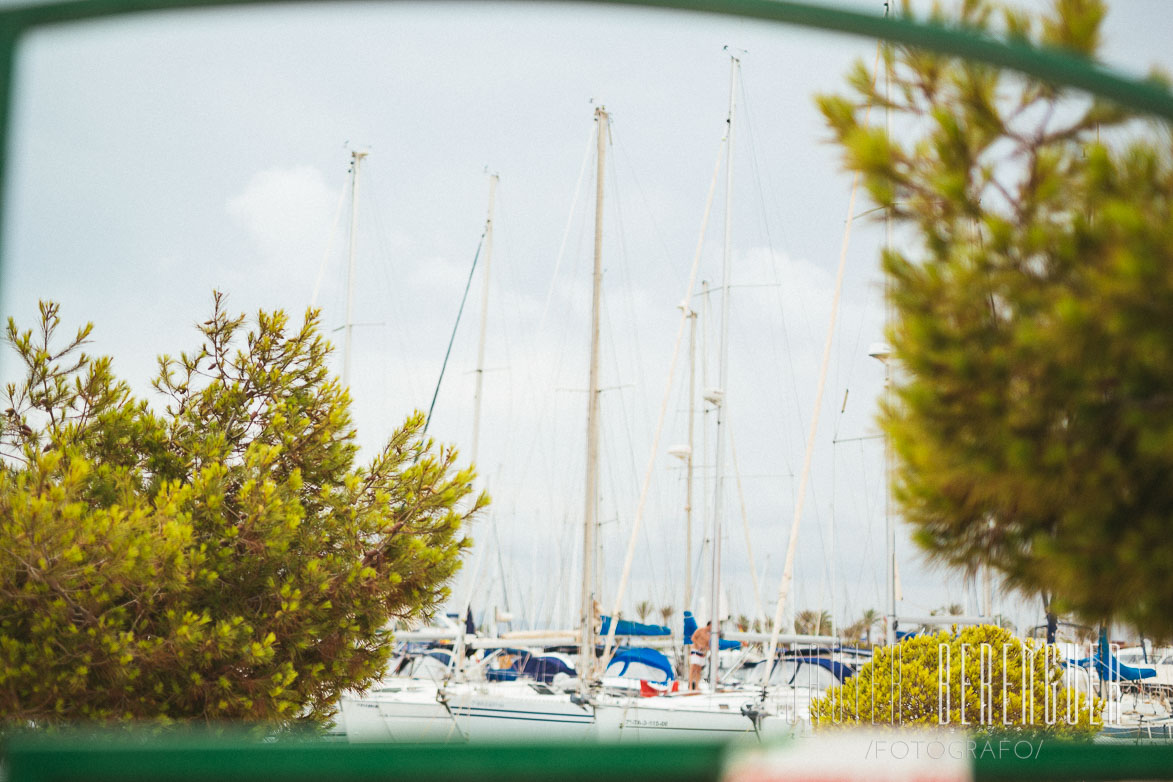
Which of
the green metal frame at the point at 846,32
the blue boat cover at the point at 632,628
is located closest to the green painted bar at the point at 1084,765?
the green metal frame at the point at 846,32

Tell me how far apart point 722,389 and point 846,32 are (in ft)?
52.9

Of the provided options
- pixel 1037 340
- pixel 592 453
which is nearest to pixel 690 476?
pixel 592 453

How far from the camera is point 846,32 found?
2811mm

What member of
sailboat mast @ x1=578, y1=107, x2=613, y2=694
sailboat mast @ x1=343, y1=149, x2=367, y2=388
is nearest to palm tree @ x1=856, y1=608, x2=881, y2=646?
sailboat mast @ x1=578, y1=107, x2=613, y2=694

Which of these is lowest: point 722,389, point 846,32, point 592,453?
point 846,32

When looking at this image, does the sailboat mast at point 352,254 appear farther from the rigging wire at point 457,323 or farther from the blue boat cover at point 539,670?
the blue boat cover at point 539,670

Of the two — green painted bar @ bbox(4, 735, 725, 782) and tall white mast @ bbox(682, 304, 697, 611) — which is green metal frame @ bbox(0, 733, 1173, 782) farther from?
tall white mast @ bbox(682, 304, 697, 611)

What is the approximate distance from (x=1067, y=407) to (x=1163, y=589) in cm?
57

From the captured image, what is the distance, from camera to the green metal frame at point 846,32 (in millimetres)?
2635

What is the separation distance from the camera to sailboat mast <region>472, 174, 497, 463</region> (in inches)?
875

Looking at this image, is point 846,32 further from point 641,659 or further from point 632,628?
point 632,628

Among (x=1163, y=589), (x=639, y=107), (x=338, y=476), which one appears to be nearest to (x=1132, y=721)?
(x=639, y=107)

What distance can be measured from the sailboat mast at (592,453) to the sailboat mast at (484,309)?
4.43 m

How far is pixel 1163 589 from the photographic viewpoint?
281 centimetres
